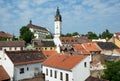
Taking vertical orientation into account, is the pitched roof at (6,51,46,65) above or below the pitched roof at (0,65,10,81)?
above

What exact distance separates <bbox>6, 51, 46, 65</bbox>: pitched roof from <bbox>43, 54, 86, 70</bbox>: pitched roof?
8.37ft

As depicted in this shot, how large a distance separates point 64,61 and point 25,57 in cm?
874

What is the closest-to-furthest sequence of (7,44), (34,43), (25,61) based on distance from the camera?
(25,61)
(7,44)
(34,43)

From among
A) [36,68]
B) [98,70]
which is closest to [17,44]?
[36,68]

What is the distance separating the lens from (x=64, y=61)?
33.3 m

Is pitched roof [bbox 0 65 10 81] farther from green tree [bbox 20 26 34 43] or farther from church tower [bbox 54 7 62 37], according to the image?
church tower [bbox 54 7 62 37]

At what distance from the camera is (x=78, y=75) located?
30.1 meters

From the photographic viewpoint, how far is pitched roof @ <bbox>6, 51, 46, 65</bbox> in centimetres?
3541

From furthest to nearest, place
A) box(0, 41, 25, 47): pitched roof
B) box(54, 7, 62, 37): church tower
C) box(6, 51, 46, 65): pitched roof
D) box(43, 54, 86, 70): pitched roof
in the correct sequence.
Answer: box(54, 7, 62, 37): church tower
box(0, 41, 25, 47): pitched roof
box(6, 51, 46, 65): pitched roof
box(43, 54, 86, 70): pitched roof

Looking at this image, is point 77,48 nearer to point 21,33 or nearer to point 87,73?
point 87,73

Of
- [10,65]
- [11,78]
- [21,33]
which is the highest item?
[21,33]

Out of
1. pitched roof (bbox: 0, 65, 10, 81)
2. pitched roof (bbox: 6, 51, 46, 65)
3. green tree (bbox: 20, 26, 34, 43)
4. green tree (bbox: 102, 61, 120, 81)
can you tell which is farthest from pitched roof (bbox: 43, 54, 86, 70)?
green tree (bbox: 20, 26, 34, 43)

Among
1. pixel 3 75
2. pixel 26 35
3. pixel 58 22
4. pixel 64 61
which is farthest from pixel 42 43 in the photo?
pixel 64 61

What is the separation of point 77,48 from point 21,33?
37729 mm
